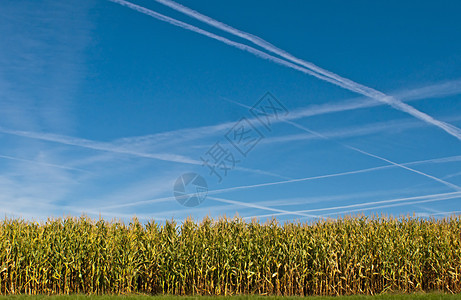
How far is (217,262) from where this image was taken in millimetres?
12508

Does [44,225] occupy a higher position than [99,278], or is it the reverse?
[44,225]

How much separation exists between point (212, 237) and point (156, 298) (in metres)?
3.12

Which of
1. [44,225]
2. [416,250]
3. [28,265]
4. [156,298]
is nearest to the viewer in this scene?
[156,298]

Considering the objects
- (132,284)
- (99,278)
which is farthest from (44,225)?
(132,284)

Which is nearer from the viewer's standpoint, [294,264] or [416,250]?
[294,264]

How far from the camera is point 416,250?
13.2 meters

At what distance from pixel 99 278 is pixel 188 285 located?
2866 mm

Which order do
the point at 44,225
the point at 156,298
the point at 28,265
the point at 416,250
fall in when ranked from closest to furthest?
the point at 156,298
the point at 28,265
the point at 416,250
the point at 44,225

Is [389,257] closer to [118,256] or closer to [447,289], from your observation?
[447,289]

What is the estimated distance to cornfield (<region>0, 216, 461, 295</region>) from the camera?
40.3ft

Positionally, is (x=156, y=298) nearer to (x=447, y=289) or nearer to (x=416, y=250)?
(x=416, y=250)

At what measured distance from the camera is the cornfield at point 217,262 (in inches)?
484

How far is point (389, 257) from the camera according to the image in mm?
12984

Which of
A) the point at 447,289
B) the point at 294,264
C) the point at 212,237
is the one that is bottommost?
the point at 447,289
